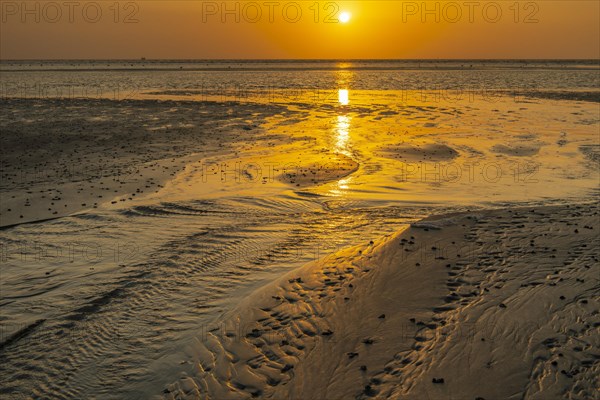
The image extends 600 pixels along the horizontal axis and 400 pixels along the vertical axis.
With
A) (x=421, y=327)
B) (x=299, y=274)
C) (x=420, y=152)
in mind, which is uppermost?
(x=420, y=152)

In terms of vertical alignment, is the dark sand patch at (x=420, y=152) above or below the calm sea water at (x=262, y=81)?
below

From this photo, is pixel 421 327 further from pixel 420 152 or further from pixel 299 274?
pixel 420 152

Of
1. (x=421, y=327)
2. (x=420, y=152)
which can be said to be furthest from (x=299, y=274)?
(x=420, y=152)

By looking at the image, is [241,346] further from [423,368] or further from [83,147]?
[83,147]

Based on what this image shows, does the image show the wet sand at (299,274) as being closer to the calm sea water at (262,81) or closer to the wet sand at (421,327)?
the wet sand at (421,327)

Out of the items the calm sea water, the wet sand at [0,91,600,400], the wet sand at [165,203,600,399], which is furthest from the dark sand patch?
the calm sea water

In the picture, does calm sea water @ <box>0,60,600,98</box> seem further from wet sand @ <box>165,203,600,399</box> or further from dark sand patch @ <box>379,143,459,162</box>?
wet sand @ <box>165,203,600,399</box>

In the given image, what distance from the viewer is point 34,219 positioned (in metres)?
14.0

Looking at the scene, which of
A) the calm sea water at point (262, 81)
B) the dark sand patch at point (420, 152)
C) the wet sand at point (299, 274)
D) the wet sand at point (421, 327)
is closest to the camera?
the wet sand at point (421, 327)

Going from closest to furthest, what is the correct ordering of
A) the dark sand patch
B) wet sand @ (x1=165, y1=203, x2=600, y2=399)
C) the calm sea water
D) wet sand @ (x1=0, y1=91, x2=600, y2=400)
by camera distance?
wet sand @ (x1=165, y1=203, x2=600, y2=399)
wet sand @ (x1=0, y1=91, x2=600, y2=400)
the dark sand patch
the calm sea water

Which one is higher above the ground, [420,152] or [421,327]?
[420,152]

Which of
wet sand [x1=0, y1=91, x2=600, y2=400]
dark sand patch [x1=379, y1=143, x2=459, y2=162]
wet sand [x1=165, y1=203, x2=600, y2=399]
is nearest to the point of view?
wet sand [x1=165, y1=203, x2=600, y2=399]

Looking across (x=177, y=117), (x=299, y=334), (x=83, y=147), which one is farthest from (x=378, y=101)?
(x=299, y=334)

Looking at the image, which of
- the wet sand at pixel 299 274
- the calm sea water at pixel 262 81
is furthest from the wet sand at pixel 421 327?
the calm sea water at pixel 262 81
